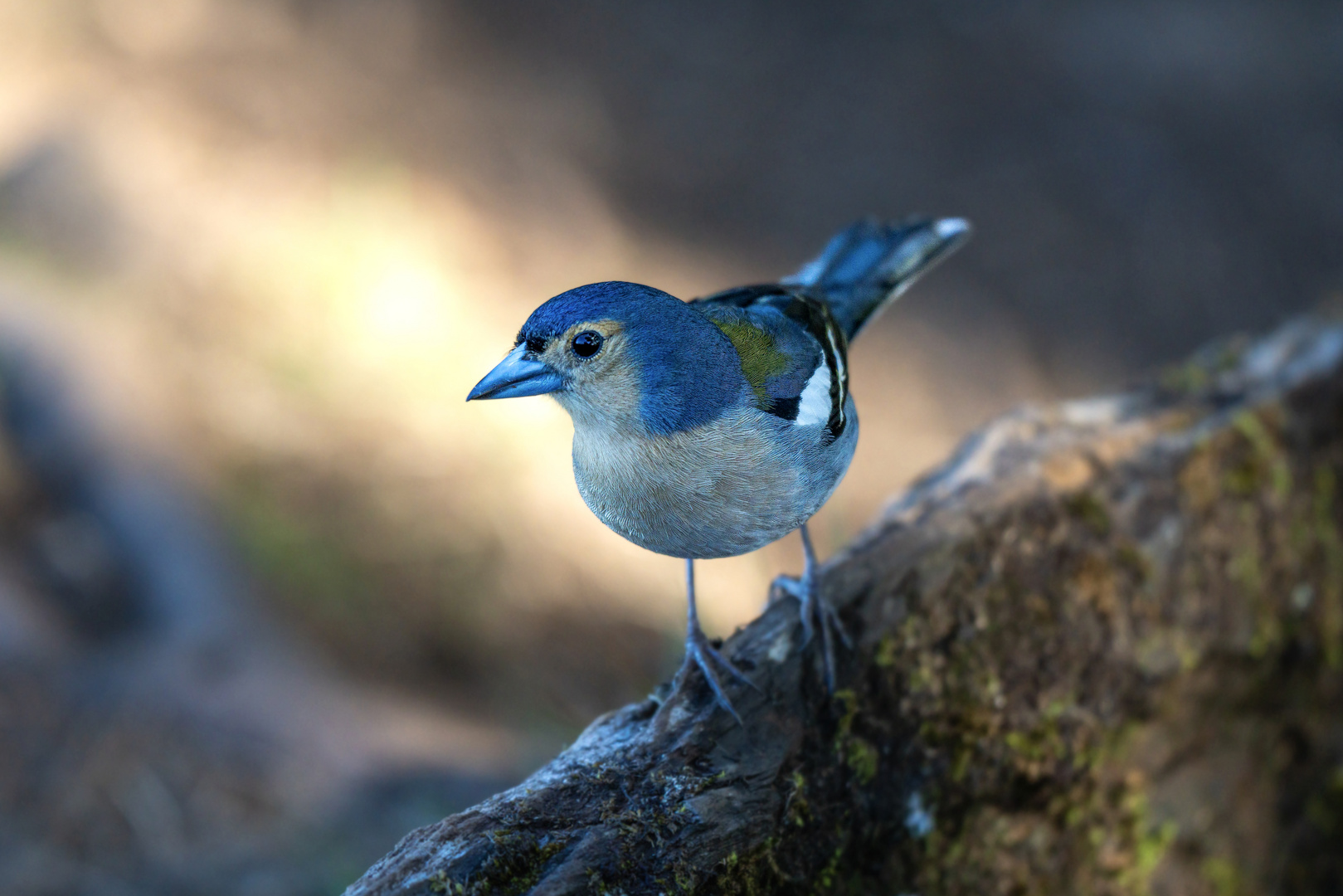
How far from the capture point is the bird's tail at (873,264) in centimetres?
340

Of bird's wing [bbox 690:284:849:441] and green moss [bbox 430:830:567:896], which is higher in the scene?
bird's wing [bbox 690:284:849:441]

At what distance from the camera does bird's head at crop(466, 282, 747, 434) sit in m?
2.29

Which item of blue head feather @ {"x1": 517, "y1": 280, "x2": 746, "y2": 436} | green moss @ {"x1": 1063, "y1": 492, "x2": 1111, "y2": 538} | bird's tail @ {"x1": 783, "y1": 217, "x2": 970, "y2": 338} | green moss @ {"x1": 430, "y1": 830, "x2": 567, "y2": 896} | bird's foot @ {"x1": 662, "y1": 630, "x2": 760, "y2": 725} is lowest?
green moss @ {"x1": 430, "y1": 830, "x2": 567, "y2": 896}

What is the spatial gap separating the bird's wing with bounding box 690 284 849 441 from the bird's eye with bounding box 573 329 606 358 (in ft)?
1.30

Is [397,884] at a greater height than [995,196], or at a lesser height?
lesser

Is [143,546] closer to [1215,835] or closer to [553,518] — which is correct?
[553,518]

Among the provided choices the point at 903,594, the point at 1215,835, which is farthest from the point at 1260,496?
the point at 903,594

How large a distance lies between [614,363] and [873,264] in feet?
4.89

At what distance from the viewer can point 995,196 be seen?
9.52 metres

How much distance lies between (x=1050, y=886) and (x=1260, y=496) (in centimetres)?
168

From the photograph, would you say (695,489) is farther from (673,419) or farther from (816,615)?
(816,615)

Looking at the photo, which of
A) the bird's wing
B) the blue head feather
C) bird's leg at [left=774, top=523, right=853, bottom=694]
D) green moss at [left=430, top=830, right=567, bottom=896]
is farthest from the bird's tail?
green moss at [left=430, top=830, right=567, bottom=896]

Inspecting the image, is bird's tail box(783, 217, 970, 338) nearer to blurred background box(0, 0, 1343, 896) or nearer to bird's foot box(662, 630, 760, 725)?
bird's foot box(662, 630, 760, 725)

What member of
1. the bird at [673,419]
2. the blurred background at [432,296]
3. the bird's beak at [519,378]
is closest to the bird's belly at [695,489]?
the bird at [673,419]
